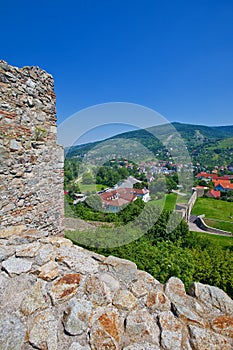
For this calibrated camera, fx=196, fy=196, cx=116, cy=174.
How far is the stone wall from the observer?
3.24 meters

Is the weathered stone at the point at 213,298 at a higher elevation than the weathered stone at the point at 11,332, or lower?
lower

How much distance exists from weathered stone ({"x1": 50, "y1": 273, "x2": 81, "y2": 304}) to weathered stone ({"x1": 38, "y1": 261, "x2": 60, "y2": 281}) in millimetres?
83

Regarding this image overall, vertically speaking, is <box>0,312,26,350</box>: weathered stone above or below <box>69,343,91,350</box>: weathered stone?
above

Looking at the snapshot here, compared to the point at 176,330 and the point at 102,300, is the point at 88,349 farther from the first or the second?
the point at 176,330

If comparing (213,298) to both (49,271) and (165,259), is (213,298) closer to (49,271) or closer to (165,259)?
(49,271)

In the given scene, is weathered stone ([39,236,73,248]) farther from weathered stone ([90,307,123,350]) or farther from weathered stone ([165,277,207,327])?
weathered stone ([165,277,207,327])

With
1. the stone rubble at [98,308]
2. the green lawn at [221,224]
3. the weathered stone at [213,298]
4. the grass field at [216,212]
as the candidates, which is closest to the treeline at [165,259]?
the weathered stone at [213,298]

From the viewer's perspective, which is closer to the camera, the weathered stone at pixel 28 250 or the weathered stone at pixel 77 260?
the weathered stone at pixel 77 260

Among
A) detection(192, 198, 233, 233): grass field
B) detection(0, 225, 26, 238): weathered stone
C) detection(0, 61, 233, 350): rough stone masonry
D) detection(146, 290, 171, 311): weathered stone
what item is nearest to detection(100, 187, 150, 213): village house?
detection(0, 225, 26, 238): weathered stone

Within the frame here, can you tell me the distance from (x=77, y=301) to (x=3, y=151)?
2.56 m

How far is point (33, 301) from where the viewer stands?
179 cm

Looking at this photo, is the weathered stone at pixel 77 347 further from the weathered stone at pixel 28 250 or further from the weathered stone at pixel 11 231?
the weathered stone at pixel 11 231

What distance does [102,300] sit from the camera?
6.22ft

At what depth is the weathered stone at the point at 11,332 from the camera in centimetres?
147
